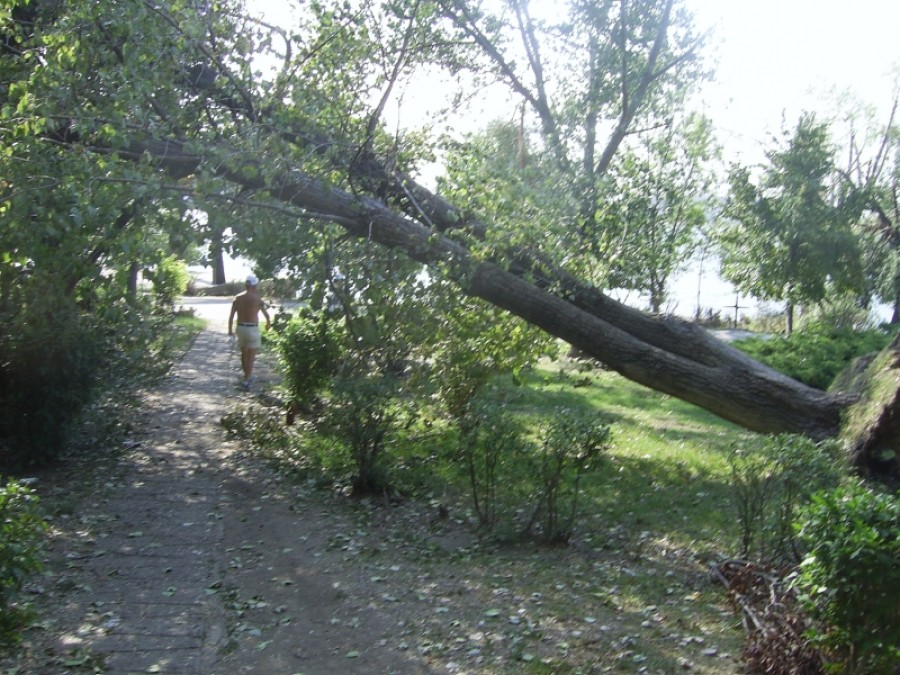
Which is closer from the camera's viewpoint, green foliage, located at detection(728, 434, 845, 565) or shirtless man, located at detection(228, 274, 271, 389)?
green foliage, located at detection(728, 434, 845, 565)

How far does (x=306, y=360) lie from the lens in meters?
11.3

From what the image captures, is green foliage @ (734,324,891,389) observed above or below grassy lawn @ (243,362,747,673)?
above

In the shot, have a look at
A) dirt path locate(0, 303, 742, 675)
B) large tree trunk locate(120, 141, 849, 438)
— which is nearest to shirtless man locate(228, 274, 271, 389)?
large tree trunk locate(120, 141, 849, 438)

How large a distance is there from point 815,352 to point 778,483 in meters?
8.93

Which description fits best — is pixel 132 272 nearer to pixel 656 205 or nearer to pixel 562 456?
pixel 562 456

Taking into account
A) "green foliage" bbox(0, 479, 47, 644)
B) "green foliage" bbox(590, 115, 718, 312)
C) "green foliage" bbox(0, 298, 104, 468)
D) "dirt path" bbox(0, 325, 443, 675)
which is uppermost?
"green foliage" bbox(590, 115, 718, 312)

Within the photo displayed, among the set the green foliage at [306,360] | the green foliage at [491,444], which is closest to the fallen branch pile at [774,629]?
the green foliage at [491,444]

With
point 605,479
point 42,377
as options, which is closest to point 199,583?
point 42,377

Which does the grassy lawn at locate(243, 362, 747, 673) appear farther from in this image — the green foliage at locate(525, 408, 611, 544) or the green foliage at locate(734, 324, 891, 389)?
the green foliage at locate(734, 324, 891, 389)

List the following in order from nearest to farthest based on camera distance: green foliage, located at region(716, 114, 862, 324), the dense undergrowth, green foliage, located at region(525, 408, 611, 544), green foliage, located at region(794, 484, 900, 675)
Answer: green foliage, located at region(794, 484, 900, 675) < the dense undergrowth < green foliage, located at region(525, 408, 611, 544) < green foliage, located at region(716, 114, 862, 324)

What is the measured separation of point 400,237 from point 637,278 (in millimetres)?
8529

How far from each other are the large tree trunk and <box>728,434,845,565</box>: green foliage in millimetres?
2640

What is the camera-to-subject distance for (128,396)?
1153 cm

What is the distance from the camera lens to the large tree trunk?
8.56 metres
